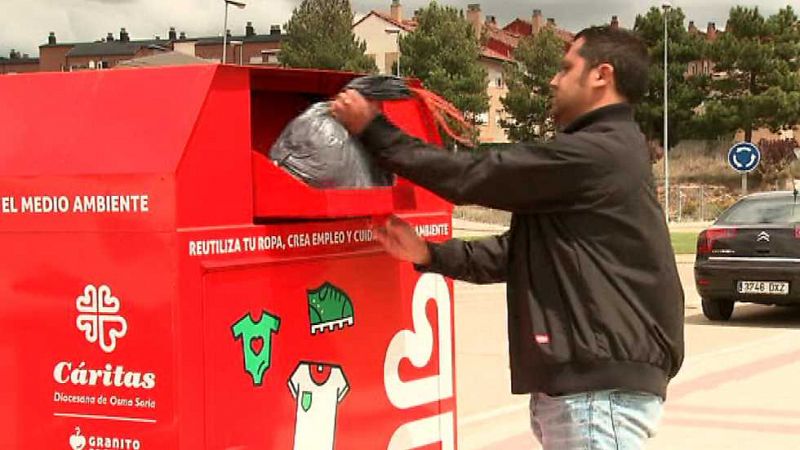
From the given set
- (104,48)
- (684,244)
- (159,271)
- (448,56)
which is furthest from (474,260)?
(104,48)

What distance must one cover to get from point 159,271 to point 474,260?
3.02ft

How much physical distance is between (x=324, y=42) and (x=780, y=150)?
2471 cm

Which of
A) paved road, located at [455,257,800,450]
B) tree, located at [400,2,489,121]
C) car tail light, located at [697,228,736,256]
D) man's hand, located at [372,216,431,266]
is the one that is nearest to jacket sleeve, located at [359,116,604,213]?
man's hand, located at [372,216,431,266]

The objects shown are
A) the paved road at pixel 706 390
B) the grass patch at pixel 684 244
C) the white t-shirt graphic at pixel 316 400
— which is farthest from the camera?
the grass patch at pixel 684 244

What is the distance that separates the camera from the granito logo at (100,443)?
2.88 metres

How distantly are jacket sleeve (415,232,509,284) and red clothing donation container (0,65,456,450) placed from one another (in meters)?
0.24

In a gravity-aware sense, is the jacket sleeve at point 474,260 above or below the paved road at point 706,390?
above

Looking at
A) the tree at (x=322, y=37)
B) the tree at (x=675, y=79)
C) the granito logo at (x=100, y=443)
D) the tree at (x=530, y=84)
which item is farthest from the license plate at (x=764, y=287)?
the tree at (x=322, y=37)

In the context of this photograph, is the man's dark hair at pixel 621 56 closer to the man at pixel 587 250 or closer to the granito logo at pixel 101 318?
the man at pixel 587 250

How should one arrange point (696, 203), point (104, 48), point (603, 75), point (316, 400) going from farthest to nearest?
point (104, 48), point (696, 203), point (316, 400), point (603, 75)

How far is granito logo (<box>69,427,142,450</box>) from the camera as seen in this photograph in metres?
2.88

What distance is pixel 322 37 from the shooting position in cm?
6756

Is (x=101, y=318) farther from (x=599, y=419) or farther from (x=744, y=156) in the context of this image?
(x=744, y=156)

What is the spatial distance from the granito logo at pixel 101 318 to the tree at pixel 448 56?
5422 centimetres
